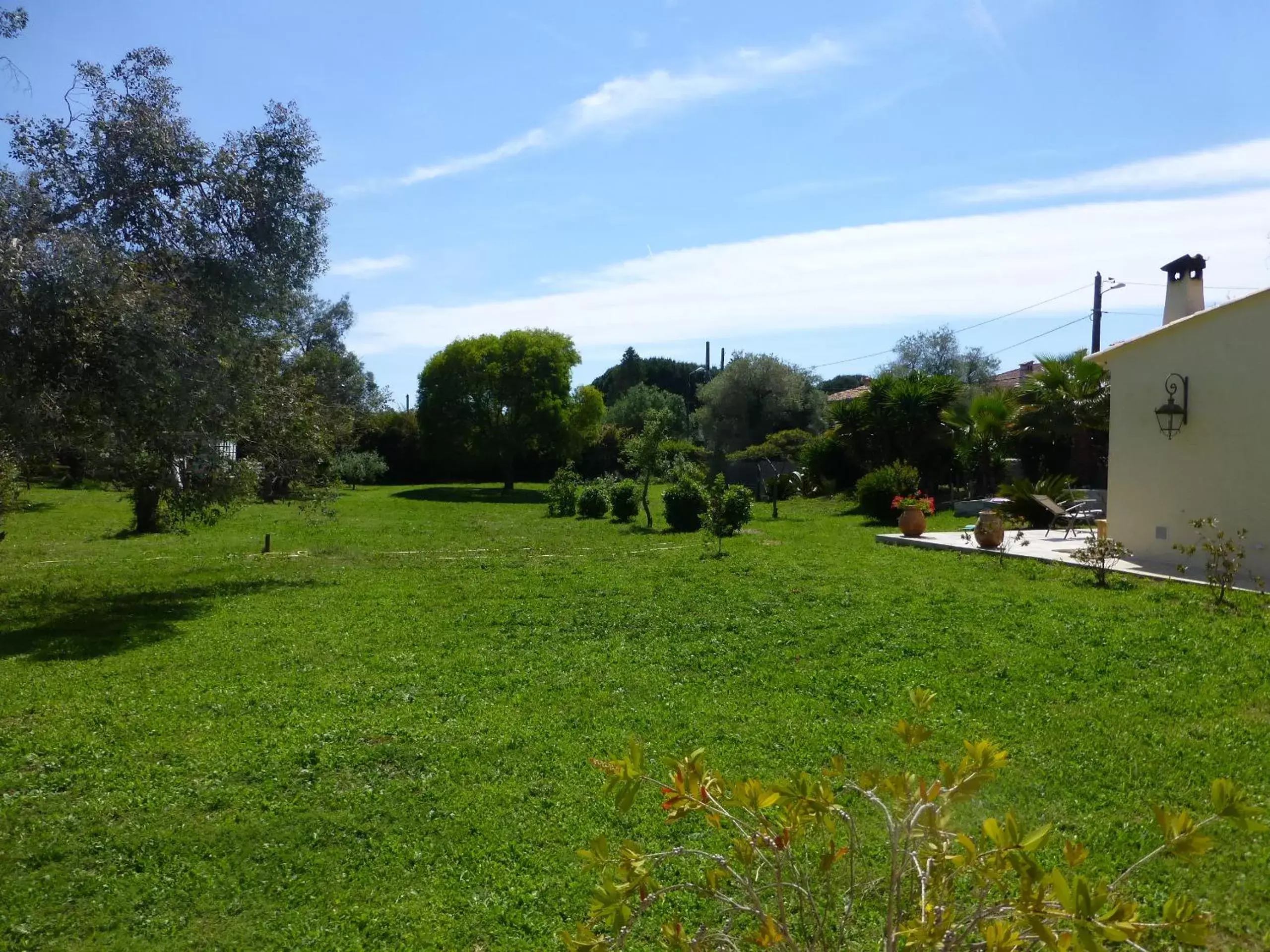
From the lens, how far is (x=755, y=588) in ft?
36.4

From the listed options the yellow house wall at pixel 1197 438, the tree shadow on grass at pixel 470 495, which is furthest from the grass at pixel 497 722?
the tree shadow on grass at pixel 470 495

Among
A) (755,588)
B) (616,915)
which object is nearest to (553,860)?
(616,915)

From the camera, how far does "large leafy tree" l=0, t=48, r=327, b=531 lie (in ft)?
27.2

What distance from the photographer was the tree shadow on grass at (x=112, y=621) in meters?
8.82

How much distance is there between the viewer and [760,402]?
38.1 meters

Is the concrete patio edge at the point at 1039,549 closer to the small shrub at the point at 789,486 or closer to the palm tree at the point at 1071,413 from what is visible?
the palm tree at the point at 1071,413

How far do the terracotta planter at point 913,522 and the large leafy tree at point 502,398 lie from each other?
21.8 metres

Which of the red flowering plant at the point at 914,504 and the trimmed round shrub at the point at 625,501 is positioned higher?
the red flowering plant at the point at 914,504

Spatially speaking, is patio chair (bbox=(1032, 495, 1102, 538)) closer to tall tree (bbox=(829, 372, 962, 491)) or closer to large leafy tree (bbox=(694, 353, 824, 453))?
tall tree (bbox=(829, 372, 962, 491))

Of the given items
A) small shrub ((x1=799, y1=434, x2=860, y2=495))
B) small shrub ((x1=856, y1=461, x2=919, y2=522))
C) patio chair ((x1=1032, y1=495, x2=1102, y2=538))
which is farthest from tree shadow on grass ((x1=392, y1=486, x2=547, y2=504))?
patio chair ((x1=1032, y1=495, x2=1102, y2=538))

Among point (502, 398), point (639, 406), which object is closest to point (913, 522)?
point (502, 398)

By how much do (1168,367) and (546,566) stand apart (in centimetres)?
871

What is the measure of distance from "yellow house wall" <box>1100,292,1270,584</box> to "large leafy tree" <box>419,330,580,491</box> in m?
25.7

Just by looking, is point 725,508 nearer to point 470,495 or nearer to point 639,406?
point 470,495
